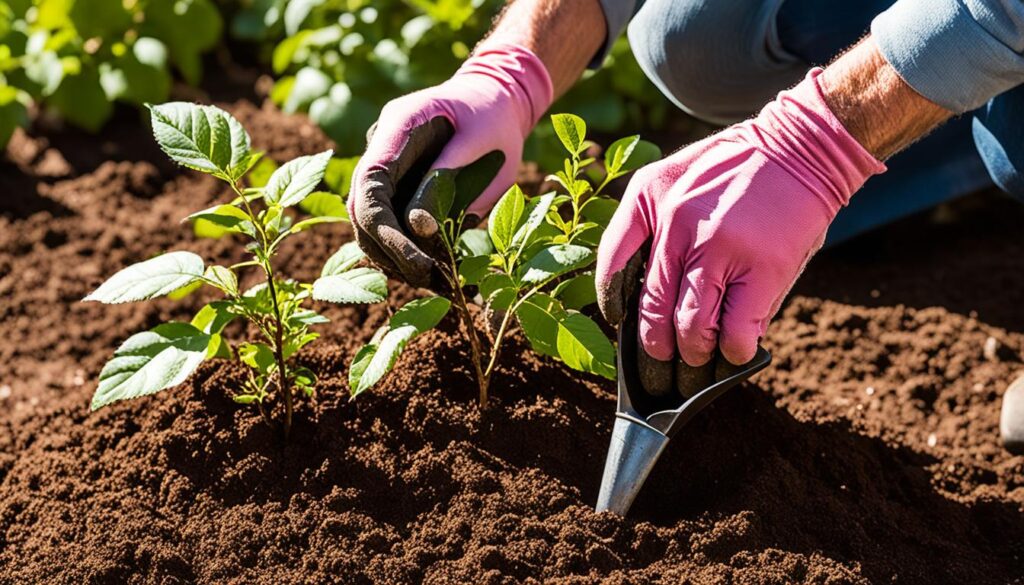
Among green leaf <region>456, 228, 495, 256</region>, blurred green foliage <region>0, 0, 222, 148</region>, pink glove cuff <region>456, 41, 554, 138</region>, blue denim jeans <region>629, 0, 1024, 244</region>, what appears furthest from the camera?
blurred green foliage <region>0, 0, 222, 148</region>

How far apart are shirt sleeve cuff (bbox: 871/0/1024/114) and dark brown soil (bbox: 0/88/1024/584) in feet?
2.12

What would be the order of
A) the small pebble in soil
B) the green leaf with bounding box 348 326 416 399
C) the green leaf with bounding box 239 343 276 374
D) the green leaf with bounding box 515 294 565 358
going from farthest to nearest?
1. the small pebble in soil
2. the green leaf with bounding box 239 343 276 374
3. the green leaf with bounding box 515 294 565 358
4. the green leaf with bounding box 348 326 416 399

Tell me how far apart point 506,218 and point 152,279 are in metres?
0.56

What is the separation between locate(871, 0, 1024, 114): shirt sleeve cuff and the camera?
1.88 m

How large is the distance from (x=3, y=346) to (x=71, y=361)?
0.19 metres

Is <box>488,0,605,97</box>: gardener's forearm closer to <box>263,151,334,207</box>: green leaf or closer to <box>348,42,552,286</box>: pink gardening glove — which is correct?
<box>348,42,552,286</box>: pink gardening glove

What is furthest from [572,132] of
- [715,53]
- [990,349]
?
[990,349]

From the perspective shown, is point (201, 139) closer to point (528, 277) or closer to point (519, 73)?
point (528, 277)

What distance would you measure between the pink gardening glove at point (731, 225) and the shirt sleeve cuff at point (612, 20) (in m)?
0.66

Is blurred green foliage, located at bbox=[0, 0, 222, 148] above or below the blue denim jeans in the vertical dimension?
below

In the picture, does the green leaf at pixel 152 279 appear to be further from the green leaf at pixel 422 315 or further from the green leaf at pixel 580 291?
the green leaf at pixel 580 291

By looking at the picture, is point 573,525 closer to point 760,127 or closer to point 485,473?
point 485,473

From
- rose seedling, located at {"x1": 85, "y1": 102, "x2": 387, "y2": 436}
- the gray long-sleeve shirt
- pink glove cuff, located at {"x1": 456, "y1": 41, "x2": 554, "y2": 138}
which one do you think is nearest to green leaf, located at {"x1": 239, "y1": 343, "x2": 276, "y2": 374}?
rose seedling, located at {"x1": 85, "y1": 102, "x2": 387, "y2": 436}

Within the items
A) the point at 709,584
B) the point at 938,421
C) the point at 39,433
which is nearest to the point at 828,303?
the point at 938,421
